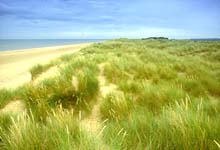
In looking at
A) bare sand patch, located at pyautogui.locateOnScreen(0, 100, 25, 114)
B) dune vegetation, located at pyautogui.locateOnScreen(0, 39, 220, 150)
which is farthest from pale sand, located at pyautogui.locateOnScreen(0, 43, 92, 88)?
dune vegetation, located at pyautogui.locateOnScreen(0, 39, 220, 150)

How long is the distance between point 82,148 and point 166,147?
789 mm

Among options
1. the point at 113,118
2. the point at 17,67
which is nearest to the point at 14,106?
the point at 113,118

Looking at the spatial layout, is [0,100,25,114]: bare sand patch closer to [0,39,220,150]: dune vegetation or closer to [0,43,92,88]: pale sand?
[0,39,220,150]: dune vegetation

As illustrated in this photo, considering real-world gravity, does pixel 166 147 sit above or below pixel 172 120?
below

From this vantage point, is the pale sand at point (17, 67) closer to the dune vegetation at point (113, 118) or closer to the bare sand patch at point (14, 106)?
the bare sand patch at point (14, 106)

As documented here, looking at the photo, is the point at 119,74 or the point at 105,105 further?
the point at 119,74

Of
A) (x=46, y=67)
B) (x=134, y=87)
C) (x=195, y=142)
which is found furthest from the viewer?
(x=46, y=67)

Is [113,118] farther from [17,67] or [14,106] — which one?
[17,67]

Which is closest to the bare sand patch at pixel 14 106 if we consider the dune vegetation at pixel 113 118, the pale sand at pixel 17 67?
the dune vegetation at pixel 113 118

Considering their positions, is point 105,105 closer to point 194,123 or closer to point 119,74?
point 194,123

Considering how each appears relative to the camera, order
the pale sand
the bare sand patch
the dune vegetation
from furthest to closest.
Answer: the pale sand, the bare sand patch, the dune vegetation

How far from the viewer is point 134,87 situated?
455 cm

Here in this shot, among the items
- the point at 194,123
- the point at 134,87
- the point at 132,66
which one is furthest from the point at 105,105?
the point at 132,66

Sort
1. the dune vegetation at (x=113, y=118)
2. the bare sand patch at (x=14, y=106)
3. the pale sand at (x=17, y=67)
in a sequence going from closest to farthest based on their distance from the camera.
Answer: the dune vegetation at (x=113, y=118) < the bare sand patch at (x=14, y=106) < the pale sand at (x=17, y=67)
